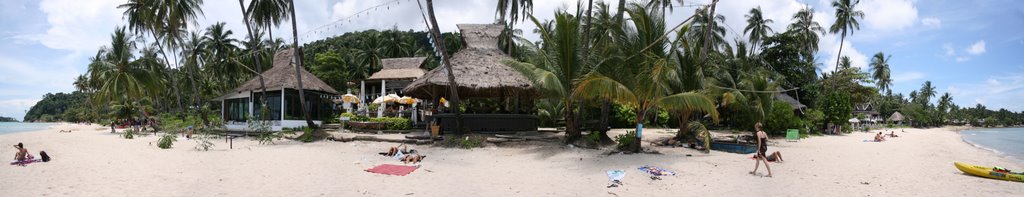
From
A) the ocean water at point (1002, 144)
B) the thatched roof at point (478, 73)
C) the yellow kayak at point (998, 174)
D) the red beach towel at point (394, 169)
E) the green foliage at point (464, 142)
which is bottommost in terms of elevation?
the ocean water at point (1002, 144)

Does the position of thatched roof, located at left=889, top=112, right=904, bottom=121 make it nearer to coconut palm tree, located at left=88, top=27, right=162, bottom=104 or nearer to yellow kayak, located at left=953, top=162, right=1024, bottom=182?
yellow kayak, located at left=953, top=162, right=1024, bottom=182

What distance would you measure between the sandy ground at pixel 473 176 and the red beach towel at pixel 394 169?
0.57 ft

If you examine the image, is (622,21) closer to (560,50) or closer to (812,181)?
(560,50)

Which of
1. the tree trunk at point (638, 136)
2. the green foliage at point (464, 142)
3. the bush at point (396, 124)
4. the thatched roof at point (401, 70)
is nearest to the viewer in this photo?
the tree trunk at point (638, 136)

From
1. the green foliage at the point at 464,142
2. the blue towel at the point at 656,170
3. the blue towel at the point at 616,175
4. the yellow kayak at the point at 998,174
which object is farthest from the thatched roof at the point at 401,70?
the yellow kayak at the point at 998,174

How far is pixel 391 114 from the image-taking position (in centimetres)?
2517

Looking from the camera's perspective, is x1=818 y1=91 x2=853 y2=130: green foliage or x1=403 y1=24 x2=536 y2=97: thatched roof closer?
x1=403 y1=24 x2=536 y2=97: thatched roof

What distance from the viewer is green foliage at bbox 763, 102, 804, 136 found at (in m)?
17.9

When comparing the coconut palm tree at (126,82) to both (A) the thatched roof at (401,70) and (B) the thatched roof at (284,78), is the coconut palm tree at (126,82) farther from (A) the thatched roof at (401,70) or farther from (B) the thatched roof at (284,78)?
(A) the thatched roof at (401,70)

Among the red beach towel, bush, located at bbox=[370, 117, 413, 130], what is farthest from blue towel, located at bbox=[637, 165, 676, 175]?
bush, located at bbox=[370, 117, 413, 130]

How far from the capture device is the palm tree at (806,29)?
3223 cm

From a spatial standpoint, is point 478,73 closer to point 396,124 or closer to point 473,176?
point 396,124

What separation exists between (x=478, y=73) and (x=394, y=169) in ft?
→ 23.0

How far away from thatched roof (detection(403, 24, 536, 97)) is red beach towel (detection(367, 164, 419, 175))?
587 centimetres
